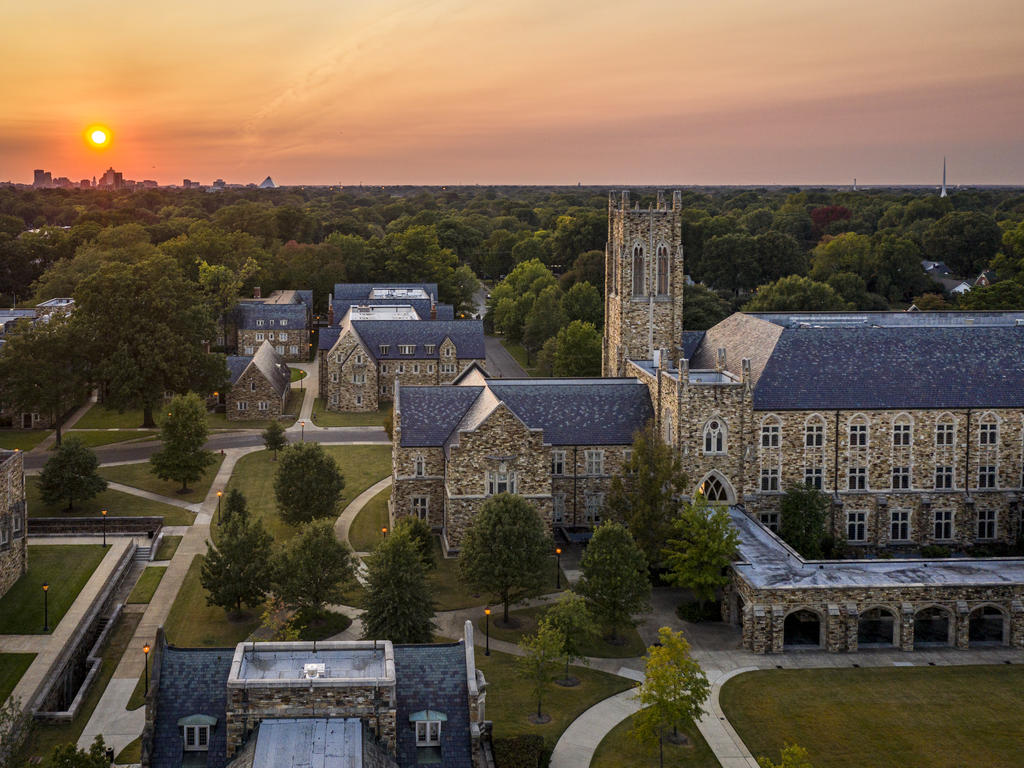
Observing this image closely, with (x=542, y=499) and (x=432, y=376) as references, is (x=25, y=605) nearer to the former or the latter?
(x=542, y=499)

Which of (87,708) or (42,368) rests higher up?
(42,368)

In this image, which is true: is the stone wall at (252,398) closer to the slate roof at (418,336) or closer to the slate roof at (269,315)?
the slate roof at (418,336)

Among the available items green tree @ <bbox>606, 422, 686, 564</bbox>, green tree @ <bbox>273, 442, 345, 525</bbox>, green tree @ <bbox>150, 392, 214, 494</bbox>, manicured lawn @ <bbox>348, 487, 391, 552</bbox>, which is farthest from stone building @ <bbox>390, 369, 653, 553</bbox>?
green tree @ <bbox>150, 392, 214, 494</bbox>

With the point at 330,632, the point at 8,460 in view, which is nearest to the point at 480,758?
the point at 330,632

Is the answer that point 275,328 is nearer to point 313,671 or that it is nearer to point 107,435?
point 107,435

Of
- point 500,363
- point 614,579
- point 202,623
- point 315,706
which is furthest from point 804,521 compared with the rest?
point 500,363

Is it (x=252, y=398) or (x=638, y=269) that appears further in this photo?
(x=252, y=398)

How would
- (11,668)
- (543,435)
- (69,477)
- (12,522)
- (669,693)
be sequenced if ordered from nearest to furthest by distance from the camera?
(669,693)
(11,668)
(12,522)
(543,435)
(69,477)
